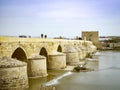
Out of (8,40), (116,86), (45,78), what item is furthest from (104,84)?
(8,40)

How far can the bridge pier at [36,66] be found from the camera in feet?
52.0

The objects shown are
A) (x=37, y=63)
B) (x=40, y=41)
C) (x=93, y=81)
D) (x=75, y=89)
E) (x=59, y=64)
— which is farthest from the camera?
(x=59, y=64)

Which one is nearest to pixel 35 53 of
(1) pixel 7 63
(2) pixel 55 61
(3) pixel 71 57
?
(2) pixel 55 61

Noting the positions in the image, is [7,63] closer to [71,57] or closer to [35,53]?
[35,53]

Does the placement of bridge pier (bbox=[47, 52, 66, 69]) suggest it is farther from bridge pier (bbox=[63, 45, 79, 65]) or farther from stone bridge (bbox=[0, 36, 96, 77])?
bridge pier (bbox=[63, 45, 79, 65])

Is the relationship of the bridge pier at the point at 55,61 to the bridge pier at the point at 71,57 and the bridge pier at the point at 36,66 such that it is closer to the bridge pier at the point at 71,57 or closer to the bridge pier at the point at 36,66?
the bridge pier at the point at 36,66

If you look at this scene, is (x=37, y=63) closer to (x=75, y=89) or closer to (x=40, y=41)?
(x=40, y=41)

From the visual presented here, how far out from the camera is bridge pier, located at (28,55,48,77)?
52.0 feet

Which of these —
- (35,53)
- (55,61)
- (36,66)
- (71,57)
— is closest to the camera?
(36,66)

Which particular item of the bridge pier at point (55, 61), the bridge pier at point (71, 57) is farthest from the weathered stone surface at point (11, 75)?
the bridge pier at point (71, 57)

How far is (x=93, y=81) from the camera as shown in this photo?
1491 cm

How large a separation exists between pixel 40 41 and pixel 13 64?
6.66 meters

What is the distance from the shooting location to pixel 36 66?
1600cm

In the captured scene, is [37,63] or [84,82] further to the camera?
[37,63]
